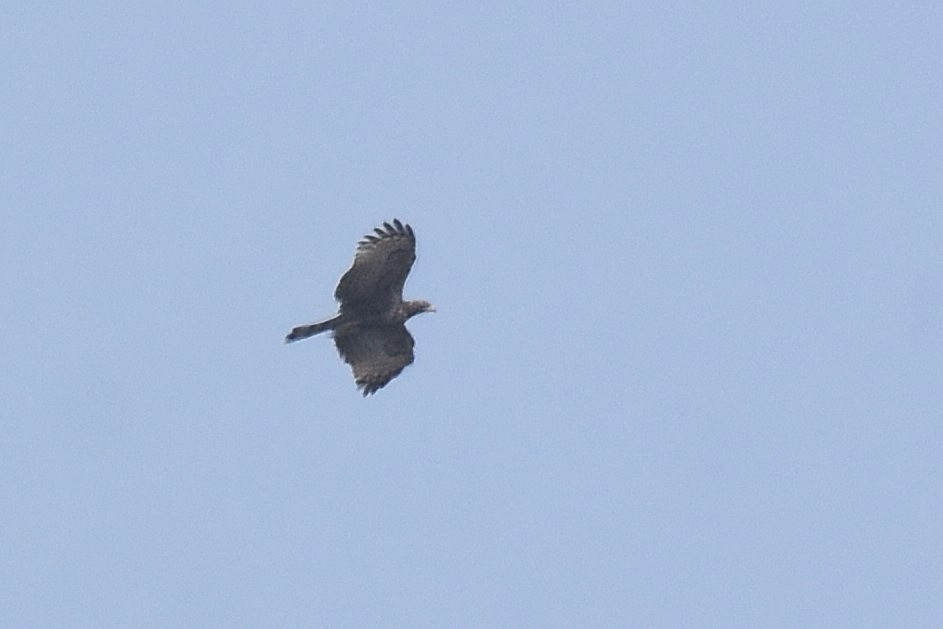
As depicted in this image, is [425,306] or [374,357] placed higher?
[425,306]

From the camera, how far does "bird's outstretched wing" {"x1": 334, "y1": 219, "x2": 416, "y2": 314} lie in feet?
137

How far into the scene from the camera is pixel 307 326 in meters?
42.3

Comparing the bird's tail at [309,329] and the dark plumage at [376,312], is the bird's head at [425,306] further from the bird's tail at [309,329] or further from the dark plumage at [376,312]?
the bird's tail at [309,329]

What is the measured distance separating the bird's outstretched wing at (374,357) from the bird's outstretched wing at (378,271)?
3.01 ft

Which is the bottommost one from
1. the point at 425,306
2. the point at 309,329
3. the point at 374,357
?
the point at 309,329

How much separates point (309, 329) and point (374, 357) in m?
1.61

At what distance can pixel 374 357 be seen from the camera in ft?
143

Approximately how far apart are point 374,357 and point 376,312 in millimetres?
1146

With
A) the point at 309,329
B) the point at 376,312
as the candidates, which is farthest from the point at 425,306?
the point at 309,329

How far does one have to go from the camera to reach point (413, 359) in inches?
1719

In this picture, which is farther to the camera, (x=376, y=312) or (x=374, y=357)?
(x=374, y=357)

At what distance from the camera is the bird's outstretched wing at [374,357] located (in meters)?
43.3

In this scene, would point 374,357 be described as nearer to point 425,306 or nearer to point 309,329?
point 425,306

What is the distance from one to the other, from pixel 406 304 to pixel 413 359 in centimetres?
117
